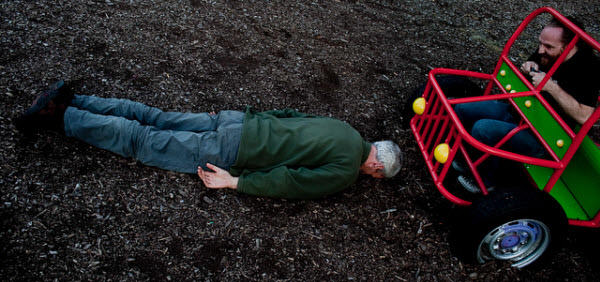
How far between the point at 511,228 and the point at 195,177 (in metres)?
2.28

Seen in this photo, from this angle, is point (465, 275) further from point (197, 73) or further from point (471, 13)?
point (471, 13)

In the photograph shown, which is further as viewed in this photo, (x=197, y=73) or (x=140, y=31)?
(x=140, y=31)

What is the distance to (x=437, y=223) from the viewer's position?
3.18 metres

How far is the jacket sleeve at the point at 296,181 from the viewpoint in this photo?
112 inches

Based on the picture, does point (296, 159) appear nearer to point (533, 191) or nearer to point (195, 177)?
point (195, 177)

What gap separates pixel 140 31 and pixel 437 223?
12.0ft

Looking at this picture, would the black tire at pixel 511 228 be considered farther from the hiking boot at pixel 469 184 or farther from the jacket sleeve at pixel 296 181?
the jacket sleeve at pixel 296 181

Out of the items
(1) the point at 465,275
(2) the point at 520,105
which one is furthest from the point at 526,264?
(2) the point at 520,105

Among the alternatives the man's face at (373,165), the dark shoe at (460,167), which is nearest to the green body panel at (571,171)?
the dark shoe at (460,167)

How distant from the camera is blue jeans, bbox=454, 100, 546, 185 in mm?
3033

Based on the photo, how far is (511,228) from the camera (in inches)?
106

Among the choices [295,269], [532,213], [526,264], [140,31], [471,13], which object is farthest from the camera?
[471,13]

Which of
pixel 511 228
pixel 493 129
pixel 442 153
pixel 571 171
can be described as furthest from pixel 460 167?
pixel 442 153

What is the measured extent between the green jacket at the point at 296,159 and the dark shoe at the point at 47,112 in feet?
4.47
